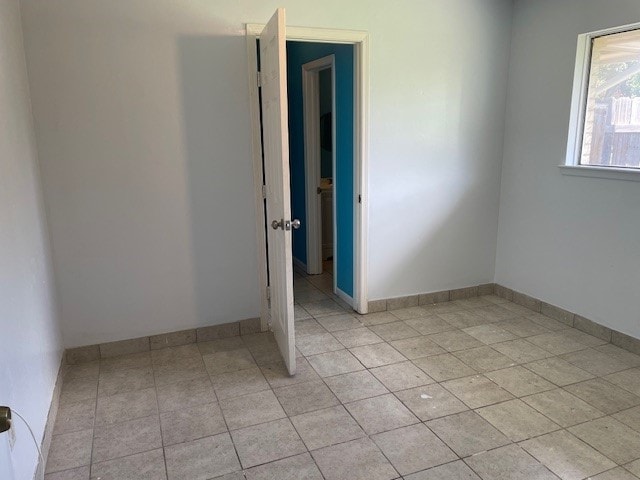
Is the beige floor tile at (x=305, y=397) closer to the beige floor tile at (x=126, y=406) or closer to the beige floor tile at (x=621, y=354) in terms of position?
the beige floor tile at (x=126, y=406)

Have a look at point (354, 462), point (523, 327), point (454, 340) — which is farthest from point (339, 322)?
point (354, 462)

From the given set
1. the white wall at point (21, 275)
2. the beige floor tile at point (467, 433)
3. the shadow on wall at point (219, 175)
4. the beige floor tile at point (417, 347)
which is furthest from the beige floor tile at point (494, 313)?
the white wall at point (21, 275)

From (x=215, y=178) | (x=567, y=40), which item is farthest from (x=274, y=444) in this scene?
(x=567, y=40)

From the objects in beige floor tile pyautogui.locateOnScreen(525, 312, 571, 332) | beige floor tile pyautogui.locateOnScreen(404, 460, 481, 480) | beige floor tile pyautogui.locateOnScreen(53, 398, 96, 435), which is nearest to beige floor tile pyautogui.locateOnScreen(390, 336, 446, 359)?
beige floor tile pyautogui.locateOnScreen(525, 312, 571, 332)

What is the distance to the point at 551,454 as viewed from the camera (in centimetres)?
207

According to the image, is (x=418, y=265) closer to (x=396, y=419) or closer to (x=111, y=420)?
(x=396, y=419)

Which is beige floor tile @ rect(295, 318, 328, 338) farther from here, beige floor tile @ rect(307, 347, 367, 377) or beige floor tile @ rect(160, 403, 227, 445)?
beige floor tile @ rect(160, 403, 227, 445)

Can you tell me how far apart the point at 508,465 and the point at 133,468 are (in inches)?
62.3

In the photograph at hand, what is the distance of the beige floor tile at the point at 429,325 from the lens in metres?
3.42

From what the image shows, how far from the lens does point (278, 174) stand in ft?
8.80

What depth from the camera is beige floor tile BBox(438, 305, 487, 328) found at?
11.6 ft

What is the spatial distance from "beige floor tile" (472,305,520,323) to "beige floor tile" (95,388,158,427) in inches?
95.5

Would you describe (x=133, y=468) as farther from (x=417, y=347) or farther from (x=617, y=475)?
(x=617, y=475)

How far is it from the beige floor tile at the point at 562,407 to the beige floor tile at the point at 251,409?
1310 millimetres
